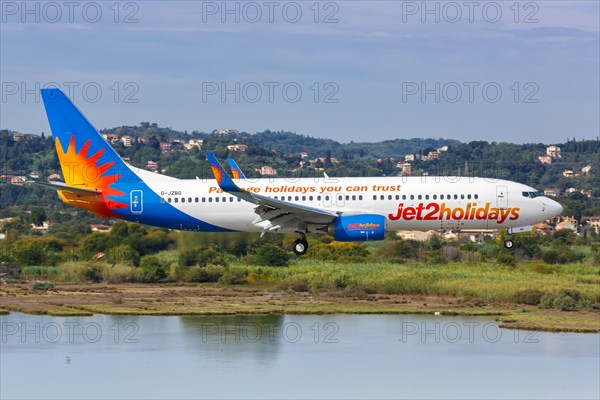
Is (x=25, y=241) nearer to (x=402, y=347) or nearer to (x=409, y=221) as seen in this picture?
(x=402, y=347)

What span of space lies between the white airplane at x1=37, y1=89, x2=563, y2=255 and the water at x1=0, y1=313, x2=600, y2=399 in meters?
9.47

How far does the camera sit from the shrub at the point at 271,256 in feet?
405

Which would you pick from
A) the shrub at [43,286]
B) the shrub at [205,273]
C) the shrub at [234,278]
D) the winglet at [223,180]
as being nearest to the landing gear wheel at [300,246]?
the winglet at [223,180]

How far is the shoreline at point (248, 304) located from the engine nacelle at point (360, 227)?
29.6 meters

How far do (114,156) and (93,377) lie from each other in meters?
14.3

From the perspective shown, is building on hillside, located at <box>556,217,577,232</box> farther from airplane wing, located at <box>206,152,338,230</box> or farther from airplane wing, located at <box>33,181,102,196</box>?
airplane wing, located at <box>33,181,102,196</box>

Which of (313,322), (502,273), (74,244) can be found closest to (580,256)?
(502,273)

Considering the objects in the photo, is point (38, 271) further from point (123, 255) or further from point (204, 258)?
point (204, 258)

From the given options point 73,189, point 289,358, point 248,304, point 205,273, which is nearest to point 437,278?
point 248,304

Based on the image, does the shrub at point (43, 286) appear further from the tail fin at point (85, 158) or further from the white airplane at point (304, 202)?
the white airplane at point (304, 202)

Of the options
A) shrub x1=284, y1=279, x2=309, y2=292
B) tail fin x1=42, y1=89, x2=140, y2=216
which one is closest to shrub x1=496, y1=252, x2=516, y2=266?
shrub x1=284, y1=279, x2=309, y2=292

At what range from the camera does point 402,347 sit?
3743 inches

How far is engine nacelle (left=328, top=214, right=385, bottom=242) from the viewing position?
76812 mm

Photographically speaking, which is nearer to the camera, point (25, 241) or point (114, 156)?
point (114, 156)
